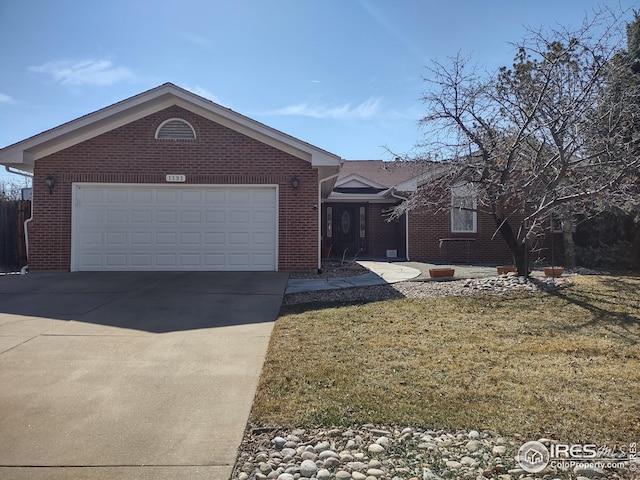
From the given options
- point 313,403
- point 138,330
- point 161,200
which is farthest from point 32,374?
point 161,200

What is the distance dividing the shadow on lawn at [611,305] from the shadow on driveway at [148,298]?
4670mm

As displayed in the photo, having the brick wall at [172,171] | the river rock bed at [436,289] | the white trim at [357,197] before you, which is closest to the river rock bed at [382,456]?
the river rock bed at [436,289]

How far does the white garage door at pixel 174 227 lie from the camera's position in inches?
437

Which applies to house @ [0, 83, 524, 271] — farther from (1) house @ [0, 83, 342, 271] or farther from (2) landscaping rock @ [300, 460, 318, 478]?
(2) landscaping rock @ [300, 460, 318, 478]

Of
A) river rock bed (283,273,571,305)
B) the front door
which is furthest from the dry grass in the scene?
the front door

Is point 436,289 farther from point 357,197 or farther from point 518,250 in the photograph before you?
point 357,197

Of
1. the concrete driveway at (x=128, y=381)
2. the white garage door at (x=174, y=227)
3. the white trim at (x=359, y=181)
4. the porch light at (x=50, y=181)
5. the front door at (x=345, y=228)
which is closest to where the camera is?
the concrete driveway at (x=128, y=381)

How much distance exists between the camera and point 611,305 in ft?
23.2

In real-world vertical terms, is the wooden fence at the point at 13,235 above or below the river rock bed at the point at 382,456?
above

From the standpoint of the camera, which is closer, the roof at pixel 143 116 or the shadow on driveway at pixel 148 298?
the shadow on driveway at pixel 148 298

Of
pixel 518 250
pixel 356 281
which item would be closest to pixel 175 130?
pixel 356 281

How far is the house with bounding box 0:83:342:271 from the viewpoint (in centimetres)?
1096

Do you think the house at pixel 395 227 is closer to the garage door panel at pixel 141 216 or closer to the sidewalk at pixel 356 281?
the sidewalk at pixel 356 281

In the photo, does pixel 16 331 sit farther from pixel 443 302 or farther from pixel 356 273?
pixel 356 273
